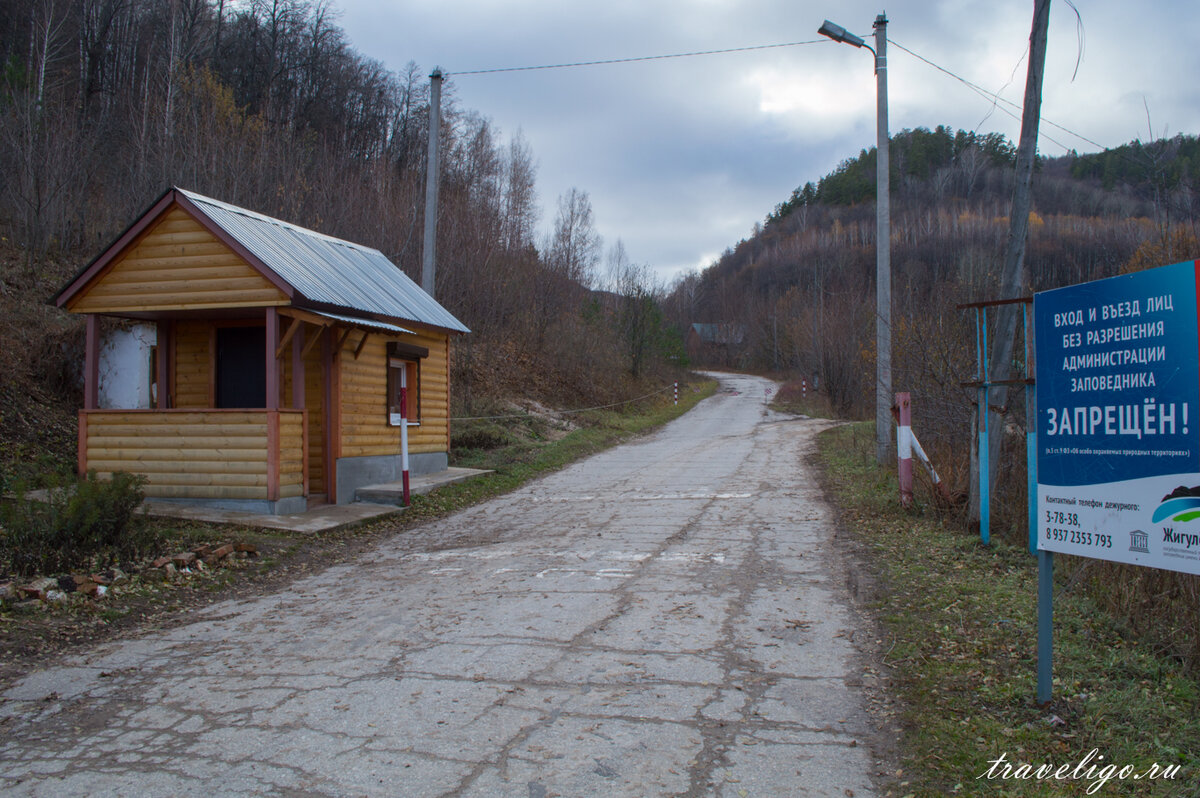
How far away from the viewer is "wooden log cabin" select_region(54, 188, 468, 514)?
11320 millimetres

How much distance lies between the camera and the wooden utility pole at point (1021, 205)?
25.9 feet

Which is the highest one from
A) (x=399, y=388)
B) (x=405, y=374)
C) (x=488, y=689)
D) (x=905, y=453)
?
(x=405, y=374)

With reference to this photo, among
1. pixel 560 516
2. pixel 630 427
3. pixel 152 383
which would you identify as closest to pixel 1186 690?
pixel 560 516

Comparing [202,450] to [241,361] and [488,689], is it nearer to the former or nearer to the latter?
[241,361]

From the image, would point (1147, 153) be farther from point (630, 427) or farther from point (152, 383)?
point (630, 427)

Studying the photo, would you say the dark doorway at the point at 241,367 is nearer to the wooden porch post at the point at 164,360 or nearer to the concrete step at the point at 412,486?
the wooden porch post at the point at 164,360

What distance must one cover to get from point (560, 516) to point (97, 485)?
581 cm

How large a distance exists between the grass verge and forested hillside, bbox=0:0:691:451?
50.2 feet

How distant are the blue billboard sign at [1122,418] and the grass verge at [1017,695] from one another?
88 centimetres

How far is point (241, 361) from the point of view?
1323 cm

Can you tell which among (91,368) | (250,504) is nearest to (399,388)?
(250,504)

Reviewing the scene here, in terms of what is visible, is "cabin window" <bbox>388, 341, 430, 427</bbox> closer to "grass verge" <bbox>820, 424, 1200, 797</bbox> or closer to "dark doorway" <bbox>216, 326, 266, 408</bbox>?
"dark doorway" <bbox>216, 326, 266, 408</bbox>

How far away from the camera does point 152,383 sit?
14.5 metres

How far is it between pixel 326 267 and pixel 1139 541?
40.3 ft
